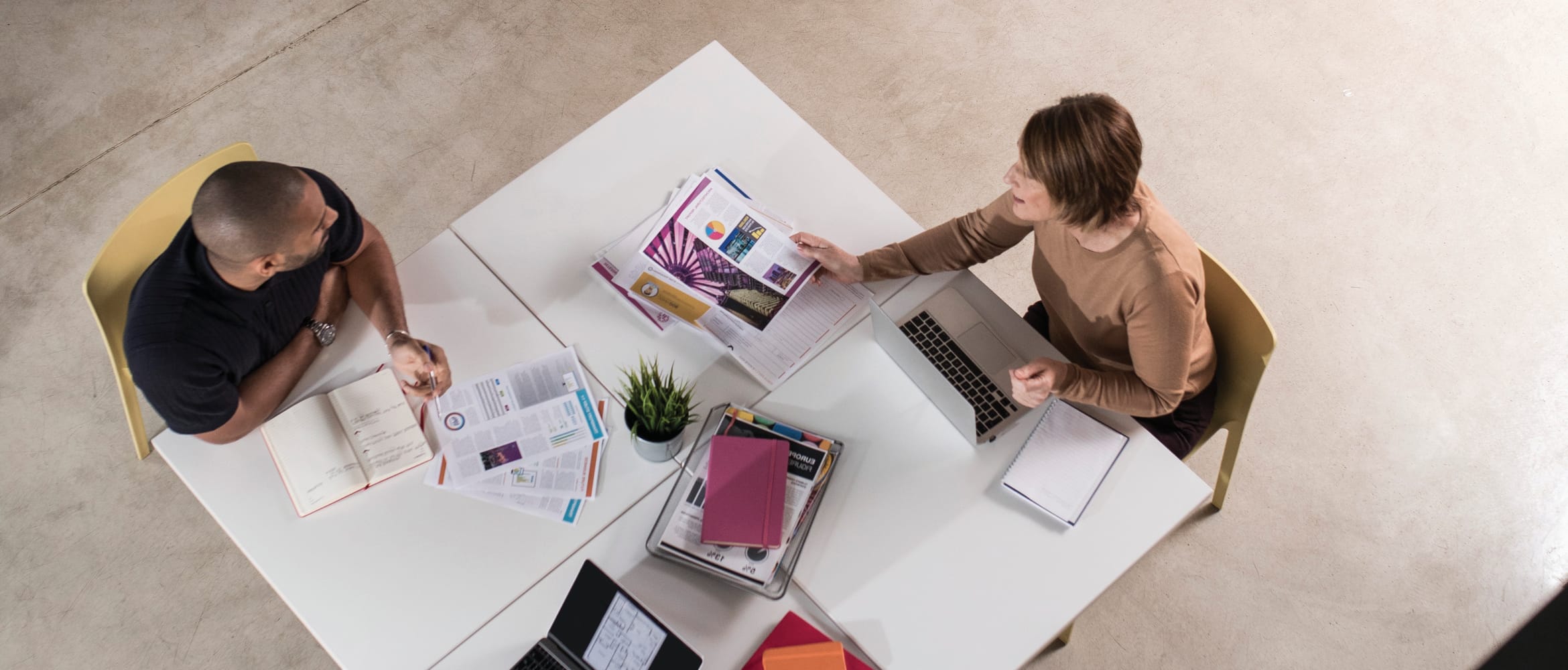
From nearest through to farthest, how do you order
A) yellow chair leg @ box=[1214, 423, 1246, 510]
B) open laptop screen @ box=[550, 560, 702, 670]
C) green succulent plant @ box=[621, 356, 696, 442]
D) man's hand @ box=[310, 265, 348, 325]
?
open laptop screen @ box=[550, 560, 702, 670] < green succulent plant @ box=[621, 356, 696, 442] < man's hand @ box=[310, 265, 348, 325] < yellow chair leg @ box=[1214, 423, 1246, 510]

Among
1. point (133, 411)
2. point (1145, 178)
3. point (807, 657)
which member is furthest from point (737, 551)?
point (1145, 178)

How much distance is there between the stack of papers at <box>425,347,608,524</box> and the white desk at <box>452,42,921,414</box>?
83 millimetres

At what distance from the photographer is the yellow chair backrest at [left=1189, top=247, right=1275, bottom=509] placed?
1.79 m

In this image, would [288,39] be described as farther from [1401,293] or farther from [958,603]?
[1401,293]

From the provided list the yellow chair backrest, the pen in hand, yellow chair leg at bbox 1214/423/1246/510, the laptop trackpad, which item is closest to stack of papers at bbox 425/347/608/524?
the pen in hand

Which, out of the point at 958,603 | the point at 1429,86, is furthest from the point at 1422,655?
the point at 1429,86

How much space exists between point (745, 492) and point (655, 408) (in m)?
0.22

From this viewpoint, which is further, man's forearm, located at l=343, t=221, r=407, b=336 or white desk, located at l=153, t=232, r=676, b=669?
man's forearm, located at l=343, t=221, r=407, b=336

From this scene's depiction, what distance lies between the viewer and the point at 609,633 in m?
1.47

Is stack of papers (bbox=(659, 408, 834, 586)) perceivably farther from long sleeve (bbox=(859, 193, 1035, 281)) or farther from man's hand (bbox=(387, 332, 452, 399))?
A: man's hand (bbox=(387, 332, 452, 399))

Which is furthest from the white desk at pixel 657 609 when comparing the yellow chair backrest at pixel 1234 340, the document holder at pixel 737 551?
the yellow chair backrest at pixel 1234 340

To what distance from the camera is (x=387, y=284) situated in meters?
1.88

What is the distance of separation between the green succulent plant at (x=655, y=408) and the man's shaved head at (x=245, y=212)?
0.65 metres

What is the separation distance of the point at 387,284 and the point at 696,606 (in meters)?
0.88
